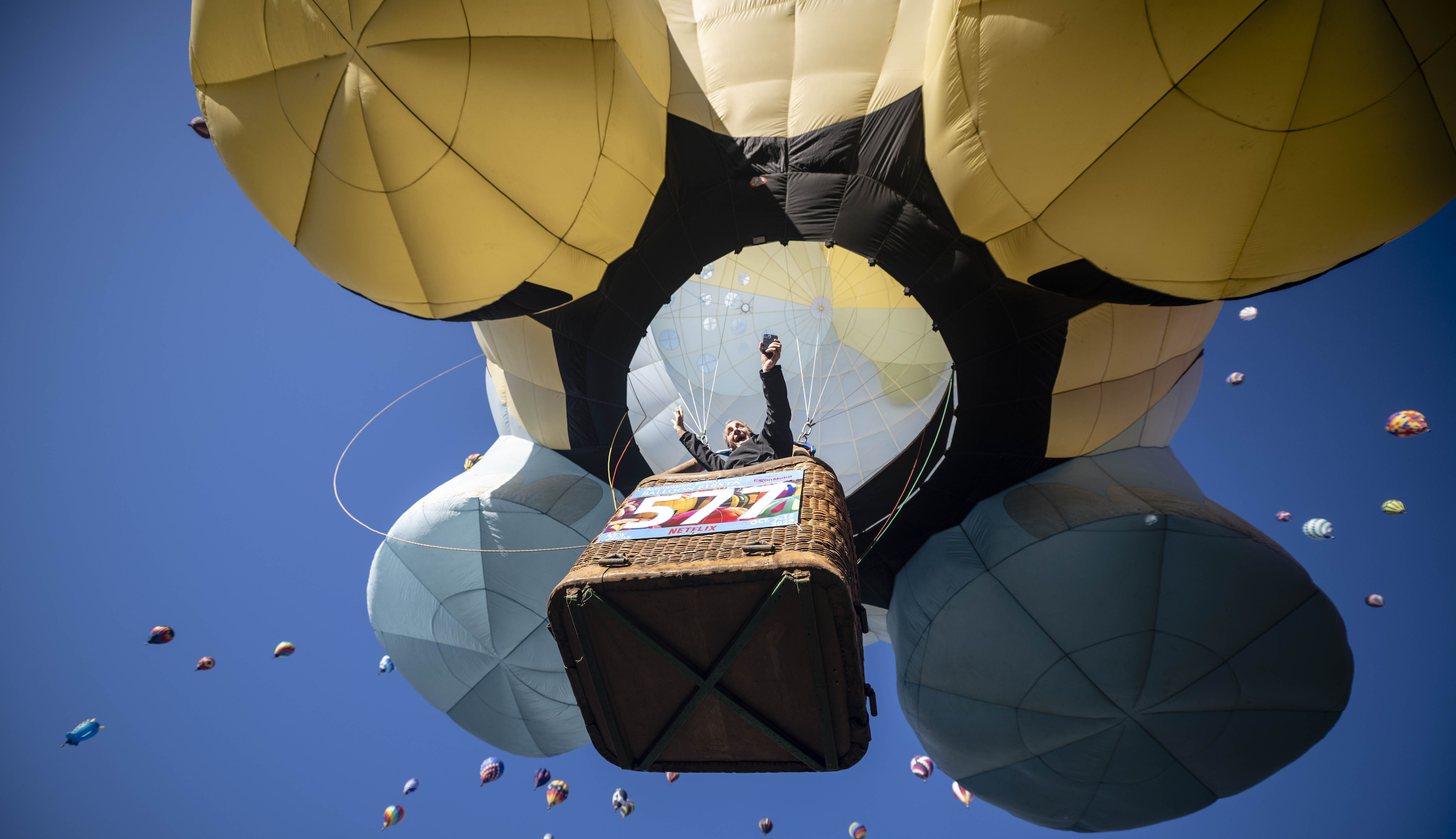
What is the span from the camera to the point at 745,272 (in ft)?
22.4

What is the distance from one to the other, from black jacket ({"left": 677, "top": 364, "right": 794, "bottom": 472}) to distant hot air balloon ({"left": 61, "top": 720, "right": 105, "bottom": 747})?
24.8 ft

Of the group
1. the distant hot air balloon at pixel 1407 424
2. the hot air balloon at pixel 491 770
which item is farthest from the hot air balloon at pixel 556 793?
the distant hot air balloon at pixel 1407 424

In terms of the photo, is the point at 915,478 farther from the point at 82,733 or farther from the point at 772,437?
the point at 82,733

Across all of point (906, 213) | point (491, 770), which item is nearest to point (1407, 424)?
point (906, 213)

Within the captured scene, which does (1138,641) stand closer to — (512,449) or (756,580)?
(756,580)

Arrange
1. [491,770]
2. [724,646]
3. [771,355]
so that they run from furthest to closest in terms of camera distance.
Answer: [491,770] → [771,355] → [724,646]

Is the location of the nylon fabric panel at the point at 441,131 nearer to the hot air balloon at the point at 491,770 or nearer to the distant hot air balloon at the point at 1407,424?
the hot air balloon at the point at 491,770

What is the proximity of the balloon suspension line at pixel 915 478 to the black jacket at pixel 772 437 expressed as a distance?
4.14 feet

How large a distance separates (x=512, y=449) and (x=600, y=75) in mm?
3406

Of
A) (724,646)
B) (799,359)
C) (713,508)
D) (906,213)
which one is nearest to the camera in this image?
(724,646)

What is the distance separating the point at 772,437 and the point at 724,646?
5.32 feet

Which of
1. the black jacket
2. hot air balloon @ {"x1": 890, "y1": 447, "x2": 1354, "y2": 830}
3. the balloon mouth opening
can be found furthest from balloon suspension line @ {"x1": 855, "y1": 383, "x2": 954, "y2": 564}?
the black jacket

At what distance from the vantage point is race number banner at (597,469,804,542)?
2961 mm

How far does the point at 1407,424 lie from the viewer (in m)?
6.84
